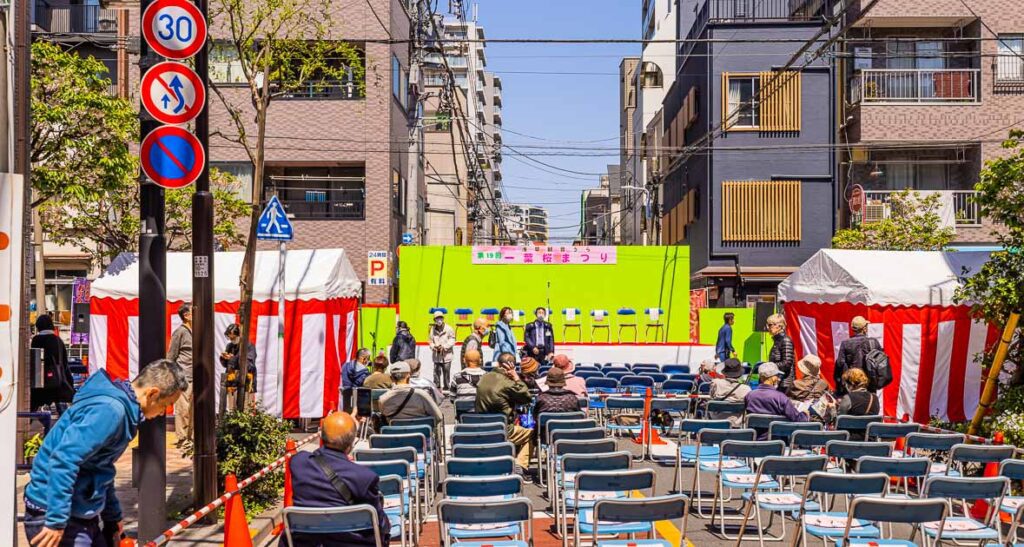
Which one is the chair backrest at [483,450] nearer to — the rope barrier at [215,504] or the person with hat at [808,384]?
the rope barrier at [215,504]

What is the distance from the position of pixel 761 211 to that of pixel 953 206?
5.88 meters

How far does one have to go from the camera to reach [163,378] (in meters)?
4.90

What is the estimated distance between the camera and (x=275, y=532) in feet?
28.1

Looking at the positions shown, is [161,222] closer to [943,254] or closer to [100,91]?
[100,91]

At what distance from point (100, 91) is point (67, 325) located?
20.0 meters

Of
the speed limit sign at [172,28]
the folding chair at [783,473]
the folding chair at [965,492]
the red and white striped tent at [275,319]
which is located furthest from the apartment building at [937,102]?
the speed limit sign at [172,28]

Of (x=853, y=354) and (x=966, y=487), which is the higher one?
(x=853, y=354)

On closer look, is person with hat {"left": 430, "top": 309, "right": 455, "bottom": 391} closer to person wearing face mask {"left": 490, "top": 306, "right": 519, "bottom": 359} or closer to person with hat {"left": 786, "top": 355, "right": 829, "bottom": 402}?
person wearing face mask {"left": 490, "top": 306, "right": 519, "bottom": 359}

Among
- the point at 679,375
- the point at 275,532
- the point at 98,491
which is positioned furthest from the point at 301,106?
the point at 98,491

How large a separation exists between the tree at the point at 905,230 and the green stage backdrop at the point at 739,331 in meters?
3.41

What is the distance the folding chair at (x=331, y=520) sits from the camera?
218 inches

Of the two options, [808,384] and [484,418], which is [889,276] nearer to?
[808,384]

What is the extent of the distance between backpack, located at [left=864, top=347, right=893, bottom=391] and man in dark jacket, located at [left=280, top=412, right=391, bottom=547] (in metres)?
9.02

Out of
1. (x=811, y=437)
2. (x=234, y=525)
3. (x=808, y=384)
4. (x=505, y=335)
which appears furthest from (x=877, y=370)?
(x=234, y=525)
